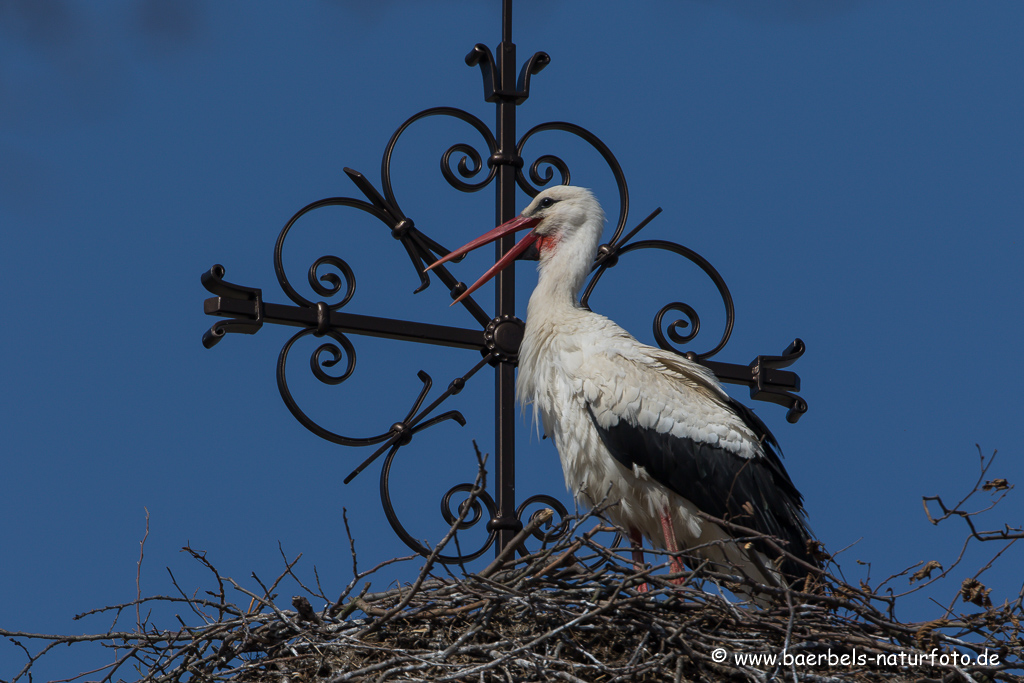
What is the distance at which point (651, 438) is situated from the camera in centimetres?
443

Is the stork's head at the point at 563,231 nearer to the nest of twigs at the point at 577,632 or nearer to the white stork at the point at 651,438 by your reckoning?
the white stork at the point at 651,438

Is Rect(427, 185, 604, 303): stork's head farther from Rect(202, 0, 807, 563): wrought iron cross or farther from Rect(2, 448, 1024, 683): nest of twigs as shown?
Rect(2, 448, 1024, 683): nest of twigs

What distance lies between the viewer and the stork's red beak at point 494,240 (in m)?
4.35

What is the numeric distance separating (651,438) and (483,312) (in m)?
0.68

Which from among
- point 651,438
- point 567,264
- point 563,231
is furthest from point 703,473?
point 563,231

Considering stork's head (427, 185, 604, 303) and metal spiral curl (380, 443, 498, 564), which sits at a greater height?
stork's head (427, 185, 604, 303)

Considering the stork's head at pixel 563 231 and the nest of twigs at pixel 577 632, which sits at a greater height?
the stork's head at pixel 563 231

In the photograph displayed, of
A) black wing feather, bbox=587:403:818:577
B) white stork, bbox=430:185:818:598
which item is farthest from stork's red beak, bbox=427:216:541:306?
black wing feather, bbox=587:403:818:577

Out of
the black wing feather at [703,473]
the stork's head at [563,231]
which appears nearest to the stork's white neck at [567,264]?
the stork's head at [563,231]

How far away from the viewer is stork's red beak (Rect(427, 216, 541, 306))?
4.35 meters

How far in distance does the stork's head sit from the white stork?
0.40 feet

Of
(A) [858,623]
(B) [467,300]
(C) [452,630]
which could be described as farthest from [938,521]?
(B) [467,300]

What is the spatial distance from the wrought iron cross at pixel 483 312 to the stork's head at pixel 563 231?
0.13m

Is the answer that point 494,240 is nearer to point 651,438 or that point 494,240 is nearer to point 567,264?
point 567,264
